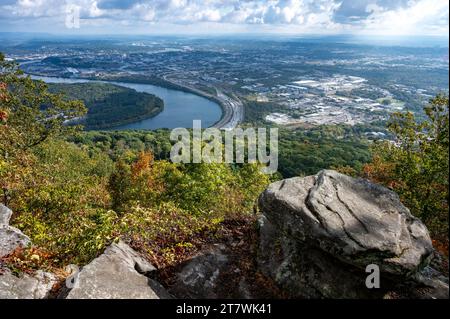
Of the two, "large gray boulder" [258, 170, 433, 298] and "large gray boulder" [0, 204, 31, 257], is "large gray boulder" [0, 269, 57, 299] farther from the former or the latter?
"large gray boulder" [258, 170, 433, 298]

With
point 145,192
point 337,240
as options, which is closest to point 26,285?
point 337,240

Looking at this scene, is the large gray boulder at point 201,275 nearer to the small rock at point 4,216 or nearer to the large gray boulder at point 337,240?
the large gray boulder at point 337,240

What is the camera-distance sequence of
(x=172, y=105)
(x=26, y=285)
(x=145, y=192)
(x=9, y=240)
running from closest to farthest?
(x=26, y=285), (x=9, y=240), (x=145, y=192), (x=172, y=105)

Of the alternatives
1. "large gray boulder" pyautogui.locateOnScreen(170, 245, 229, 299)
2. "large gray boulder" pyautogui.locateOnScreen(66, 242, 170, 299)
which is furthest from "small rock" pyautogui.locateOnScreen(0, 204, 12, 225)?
"large gray boulder" pyautogui.locateOnScreen(170, 245, 229, 299)

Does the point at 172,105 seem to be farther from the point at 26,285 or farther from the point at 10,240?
the point at 26,285

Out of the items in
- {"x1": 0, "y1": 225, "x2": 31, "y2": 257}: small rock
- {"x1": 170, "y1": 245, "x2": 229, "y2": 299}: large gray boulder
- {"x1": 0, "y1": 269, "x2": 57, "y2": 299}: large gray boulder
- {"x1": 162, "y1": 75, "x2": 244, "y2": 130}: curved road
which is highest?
{"x1": 0, "y1": 225, "x2": 31, "y2": 257}: small rock

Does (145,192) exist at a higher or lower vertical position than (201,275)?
lower
